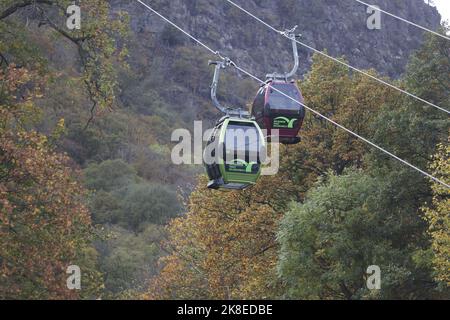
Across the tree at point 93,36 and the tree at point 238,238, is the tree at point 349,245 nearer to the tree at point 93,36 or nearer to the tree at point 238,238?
the tree at point 238,238

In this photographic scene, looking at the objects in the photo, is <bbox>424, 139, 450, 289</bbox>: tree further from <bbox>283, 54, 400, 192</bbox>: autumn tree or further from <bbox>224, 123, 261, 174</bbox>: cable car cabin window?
<bbox>224, 123, 261, 174</bbox>: cable car cabin window

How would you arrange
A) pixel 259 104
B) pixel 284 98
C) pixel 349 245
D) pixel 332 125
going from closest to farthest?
pixel 284 98
pixel 259 104
pixel 349 245
pixel 332 125

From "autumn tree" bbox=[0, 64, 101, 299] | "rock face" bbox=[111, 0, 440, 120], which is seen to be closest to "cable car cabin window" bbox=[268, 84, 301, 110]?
"autumn tree" bbox=[0, 64, 101, 299]

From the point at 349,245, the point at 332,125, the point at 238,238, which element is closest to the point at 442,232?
the point at 349,245

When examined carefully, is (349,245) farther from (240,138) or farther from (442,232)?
(240,138)

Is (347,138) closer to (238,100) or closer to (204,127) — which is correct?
(204,127)
